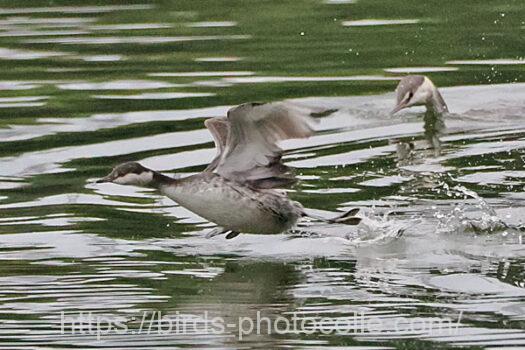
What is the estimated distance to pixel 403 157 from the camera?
1437cm

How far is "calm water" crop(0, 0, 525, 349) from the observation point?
385 inches

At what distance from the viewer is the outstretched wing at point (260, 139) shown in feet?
36.2

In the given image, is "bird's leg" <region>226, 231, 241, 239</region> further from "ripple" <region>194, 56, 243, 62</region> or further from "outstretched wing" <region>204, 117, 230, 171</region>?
"ripple" <region>194, 56, 243, 62</region>

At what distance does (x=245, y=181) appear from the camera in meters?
11.8

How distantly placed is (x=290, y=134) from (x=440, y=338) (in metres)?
2.45

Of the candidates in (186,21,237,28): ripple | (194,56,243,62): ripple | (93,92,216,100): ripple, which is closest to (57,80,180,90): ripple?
(93,92,216,100): ripple

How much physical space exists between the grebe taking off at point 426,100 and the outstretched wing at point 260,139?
13.5ft

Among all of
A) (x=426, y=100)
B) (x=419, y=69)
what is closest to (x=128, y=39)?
(x=419, y=69)

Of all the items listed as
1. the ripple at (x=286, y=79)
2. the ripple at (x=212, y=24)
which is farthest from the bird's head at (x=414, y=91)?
the ripple at (x=212, y=24)

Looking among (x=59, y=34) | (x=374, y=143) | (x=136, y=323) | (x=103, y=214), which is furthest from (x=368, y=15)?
(x=136, y=323)

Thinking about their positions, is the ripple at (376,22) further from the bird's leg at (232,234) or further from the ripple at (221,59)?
the bird's leg at (232,234)

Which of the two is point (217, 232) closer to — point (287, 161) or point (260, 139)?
point (260, 139)

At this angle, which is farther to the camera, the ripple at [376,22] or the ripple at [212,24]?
the ripple at [212,24]

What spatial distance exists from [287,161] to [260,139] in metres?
2.75
